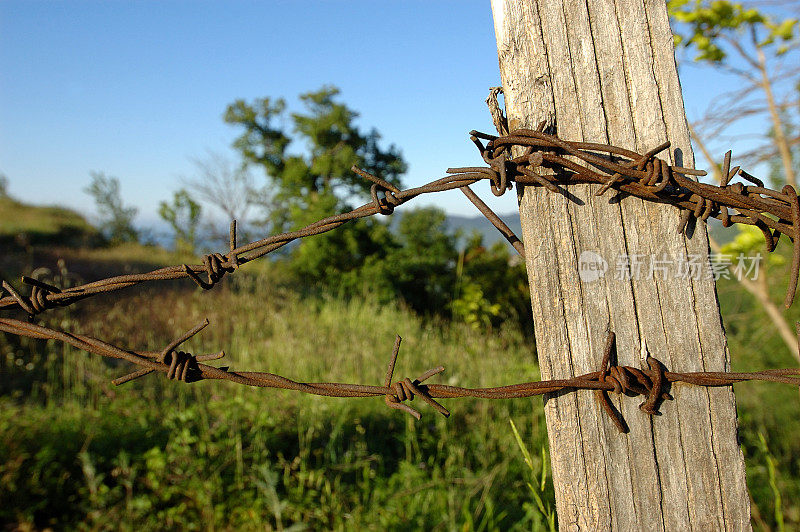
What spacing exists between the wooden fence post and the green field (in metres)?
0.37

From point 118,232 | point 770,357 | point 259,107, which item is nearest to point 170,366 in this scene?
point 770,357

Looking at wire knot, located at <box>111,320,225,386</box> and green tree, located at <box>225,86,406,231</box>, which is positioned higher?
green tree, located at <box>225,86,406,231</box>

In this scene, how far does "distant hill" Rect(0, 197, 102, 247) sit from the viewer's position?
356 inches

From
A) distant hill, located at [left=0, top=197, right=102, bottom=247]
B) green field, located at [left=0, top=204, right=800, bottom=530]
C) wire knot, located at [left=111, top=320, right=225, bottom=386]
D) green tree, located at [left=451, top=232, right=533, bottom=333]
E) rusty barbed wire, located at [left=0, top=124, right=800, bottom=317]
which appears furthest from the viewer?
distant hill, located at [left=0, top=197, right=102, bottom=247]

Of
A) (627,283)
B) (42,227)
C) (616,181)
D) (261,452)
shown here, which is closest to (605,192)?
(616,181)

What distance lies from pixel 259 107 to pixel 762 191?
342 inches

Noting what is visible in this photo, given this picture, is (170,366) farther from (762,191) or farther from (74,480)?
(74,480)

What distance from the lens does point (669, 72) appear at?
1007 millimetres

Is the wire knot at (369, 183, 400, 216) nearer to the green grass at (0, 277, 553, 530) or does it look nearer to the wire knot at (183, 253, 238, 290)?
the wire knot at (183, 253, 238, 290)

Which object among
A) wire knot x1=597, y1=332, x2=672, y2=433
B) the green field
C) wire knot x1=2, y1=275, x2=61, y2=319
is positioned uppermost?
wire knot x1=2, y1=275, x2=61, y2=319

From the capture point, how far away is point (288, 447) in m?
3.06

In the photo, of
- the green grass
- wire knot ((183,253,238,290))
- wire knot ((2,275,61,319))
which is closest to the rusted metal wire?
wire knot ((183,253,238,290))

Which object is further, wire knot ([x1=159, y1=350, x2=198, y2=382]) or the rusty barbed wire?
wire knot ([x1=159, y1=350, x2=198, y2=382])

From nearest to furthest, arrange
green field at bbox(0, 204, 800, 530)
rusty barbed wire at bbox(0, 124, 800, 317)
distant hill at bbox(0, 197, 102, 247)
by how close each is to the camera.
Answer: rusty barbed wire at bbox(0, 124, 800, 317) < green field at bbox(0, 204, 800, 530) < distant hill at bbox(0, 197, 102, 247)
